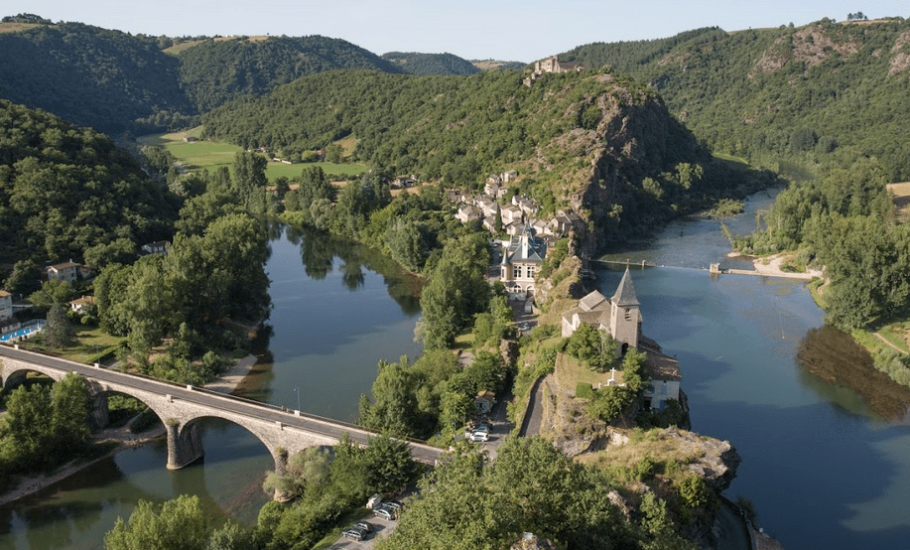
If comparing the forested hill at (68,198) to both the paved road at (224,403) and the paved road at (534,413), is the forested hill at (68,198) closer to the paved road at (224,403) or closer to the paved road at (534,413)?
the paved road at (224,403)

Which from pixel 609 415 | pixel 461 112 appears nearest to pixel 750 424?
pixel 609 415

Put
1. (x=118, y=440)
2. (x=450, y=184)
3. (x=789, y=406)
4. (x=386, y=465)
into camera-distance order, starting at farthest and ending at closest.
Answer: (x=450, y=184)
(x=789, y=406)
(x=118, y=440)
(x=386, y=465)

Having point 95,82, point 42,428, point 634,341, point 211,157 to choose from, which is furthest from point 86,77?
point 634,341

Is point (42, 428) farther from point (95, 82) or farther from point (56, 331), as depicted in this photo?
point (95, 82)

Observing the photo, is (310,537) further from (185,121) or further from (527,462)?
(185,121)

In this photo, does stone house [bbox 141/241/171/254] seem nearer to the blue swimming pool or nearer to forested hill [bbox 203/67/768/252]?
the blue swimming pool

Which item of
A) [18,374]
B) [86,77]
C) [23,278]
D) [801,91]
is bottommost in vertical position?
[18,374]

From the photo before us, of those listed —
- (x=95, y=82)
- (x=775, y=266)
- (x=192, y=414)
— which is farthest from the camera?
(x=95, y=82)
